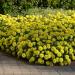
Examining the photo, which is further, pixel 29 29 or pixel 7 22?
pixel 7 22

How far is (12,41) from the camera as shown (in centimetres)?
696

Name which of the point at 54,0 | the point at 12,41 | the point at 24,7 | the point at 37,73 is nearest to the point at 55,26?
the point at 12,41

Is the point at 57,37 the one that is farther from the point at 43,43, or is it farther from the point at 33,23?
the point at 33,23

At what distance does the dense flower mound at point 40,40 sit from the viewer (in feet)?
21.1

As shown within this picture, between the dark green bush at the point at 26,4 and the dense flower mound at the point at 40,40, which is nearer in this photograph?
the dense flower mound at the point at 40,40

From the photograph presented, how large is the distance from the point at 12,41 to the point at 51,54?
1.00 m

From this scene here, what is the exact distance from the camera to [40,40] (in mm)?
6855

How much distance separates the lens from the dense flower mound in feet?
21.1

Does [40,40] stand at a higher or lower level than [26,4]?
higher

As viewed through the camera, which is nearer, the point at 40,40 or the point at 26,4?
the point at 40,40

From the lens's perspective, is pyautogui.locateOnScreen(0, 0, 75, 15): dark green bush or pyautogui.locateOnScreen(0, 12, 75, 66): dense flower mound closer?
pyautogui.locateOnScreen(0, 12, 75, 66): dense flower mound

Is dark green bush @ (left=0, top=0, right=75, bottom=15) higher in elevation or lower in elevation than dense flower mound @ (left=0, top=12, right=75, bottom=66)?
lower

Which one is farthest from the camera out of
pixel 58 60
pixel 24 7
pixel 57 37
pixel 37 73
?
pixel 24 7

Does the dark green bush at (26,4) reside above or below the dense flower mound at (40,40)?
below
